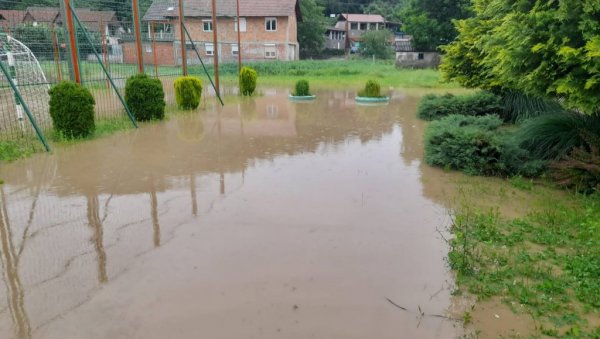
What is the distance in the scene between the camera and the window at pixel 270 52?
3728 centimetres

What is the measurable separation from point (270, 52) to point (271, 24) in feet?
7.17

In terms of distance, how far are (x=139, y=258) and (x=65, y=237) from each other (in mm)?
1024

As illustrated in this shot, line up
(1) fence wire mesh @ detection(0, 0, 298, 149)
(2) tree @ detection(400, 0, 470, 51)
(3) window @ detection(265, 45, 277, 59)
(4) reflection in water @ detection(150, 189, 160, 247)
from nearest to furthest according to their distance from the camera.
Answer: (4) reflection in water @ detection(150, 189, 160, 247), (1) fence wire mesh @ detection(0, 0, 298, 149), (2) tree @ detection(400, 0, 470, 51), (3) window @ detection(265, 45, 277, 59)

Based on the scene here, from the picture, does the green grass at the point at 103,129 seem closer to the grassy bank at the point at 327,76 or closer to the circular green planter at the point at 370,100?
the circular green planter at the point at 370,100

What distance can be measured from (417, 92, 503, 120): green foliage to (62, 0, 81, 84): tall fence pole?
8550 millimetres

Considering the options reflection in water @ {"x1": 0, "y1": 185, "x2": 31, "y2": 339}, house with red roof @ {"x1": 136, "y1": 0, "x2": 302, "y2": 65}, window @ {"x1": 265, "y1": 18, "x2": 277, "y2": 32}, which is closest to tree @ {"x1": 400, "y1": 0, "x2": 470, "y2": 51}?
house with red roof @ {"x1": 136, "y1": 0, "x2": 302, "y2": 65}

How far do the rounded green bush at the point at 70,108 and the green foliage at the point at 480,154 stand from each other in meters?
6.71

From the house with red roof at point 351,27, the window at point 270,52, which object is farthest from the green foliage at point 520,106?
the house with red roof at point 351,27

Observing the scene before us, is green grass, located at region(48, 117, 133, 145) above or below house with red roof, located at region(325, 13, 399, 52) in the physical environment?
below

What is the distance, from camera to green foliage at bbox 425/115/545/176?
6730 mm

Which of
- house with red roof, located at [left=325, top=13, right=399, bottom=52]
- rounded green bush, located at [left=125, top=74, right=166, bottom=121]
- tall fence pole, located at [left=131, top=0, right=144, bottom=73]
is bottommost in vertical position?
rounded green bush, located at [left=125, top=74, right=166, bottom=121]

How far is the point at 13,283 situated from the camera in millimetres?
3674

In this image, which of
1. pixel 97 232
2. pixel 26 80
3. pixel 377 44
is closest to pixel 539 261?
pixel 97 232

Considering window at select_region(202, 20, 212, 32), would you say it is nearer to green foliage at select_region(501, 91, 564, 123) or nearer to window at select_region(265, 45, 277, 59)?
window at select_region(265, 45, 277, 59)
